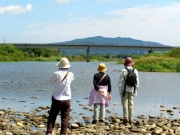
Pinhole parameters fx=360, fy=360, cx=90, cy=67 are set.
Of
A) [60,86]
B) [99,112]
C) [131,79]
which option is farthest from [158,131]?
[60,86]

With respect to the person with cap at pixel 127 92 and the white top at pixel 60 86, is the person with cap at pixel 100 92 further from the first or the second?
the white top at pixel 60 86

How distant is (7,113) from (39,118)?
2.22m

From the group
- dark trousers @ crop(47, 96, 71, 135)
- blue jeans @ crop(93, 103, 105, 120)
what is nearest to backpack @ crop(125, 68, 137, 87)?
blue jeans @ crop(93, 103, 105, 120)

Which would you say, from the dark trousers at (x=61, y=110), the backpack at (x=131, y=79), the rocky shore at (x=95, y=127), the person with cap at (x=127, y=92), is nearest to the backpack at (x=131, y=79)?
the backpack at (x=131, y=79)

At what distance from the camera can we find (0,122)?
42.0ft

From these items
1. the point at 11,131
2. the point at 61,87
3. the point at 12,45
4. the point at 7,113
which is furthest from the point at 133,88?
the point at 12,45

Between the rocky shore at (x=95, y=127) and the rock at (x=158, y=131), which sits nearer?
the rocky shore at (x=95, y=127)

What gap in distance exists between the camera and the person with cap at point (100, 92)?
42.4 ft

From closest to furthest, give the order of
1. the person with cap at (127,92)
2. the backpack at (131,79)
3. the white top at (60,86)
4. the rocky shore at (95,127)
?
the white top at (60,86), the rocky shore at (95,127), the backpack at (131,79), the person with cap at (127,92)

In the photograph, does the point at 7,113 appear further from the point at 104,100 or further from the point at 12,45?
the point at 12,45

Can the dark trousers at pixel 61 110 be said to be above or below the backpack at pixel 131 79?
below

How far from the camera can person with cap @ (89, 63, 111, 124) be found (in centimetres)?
1292

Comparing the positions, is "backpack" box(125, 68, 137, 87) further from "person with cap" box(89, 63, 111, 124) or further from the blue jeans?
the blue jeans

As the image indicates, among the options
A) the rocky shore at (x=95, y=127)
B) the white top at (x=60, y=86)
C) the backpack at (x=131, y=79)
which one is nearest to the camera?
the white top at (x=60, y=86)
